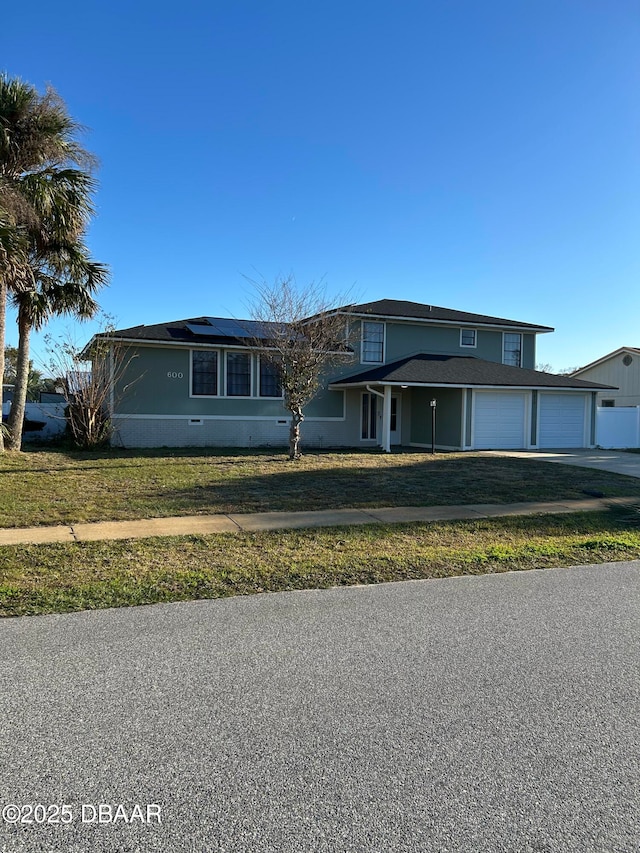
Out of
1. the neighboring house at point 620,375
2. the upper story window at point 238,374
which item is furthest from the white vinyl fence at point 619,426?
the upper story window at point 238,374

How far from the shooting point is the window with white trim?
2362 centimetres

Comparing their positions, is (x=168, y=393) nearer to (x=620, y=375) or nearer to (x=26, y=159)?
(x=26, y=159)

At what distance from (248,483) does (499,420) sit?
510 inches

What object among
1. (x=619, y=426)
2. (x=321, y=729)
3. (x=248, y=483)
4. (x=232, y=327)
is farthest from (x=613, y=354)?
(x=321, y=729)

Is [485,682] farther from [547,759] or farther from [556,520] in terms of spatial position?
[556,520]

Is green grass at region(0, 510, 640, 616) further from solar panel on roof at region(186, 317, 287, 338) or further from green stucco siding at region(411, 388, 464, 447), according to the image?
green stucco siding at region(411, 388, 464, 447)

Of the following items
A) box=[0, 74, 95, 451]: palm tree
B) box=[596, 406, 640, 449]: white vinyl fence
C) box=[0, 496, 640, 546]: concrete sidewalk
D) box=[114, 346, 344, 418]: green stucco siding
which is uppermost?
box=[0, 74, 95, 451]: palm tree

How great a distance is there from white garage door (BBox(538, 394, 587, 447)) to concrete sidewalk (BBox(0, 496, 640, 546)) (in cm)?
1212

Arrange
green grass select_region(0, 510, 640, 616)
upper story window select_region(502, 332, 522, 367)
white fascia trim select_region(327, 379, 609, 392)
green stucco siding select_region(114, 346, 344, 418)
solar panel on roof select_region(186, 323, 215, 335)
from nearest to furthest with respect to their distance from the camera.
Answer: green grass select_region(0, 510, 640, 616), green stucco siding select_region(114, 346, 344, 418), white fascia trim select_region(327, 379, 609, 392), solar panel on roof select_region(186, 323, 215, 335), upper story window select_region(502, 332, 522, 367)

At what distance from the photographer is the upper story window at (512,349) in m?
26.2

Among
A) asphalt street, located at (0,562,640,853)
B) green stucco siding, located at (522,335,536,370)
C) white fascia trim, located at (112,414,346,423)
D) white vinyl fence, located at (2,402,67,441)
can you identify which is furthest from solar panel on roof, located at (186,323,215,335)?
asphalt street, located at (0,562,640,853)

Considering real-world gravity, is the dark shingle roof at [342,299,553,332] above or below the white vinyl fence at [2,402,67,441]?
above

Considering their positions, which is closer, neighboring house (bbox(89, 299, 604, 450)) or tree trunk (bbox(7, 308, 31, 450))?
tree trunk (bbox(7, 308, 31, 450))

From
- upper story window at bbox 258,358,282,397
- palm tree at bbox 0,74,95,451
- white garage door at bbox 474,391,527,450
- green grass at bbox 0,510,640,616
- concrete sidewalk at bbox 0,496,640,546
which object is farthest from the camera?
white garage door at bbox 474,391,527,450
